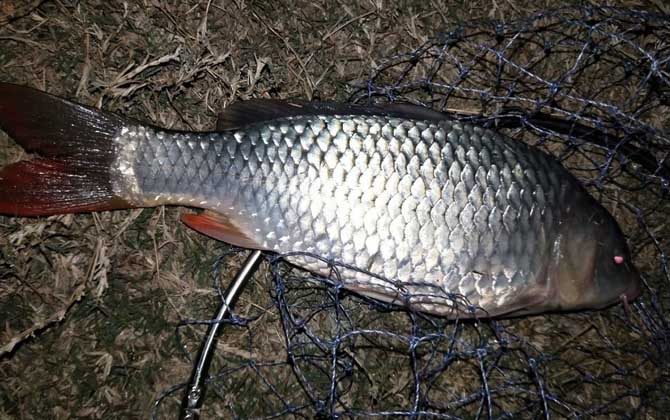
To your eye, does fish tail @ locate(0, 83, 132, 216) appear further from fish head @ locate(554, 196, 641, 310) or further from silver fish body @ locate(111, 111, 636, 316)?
fish head @ locate(554, 196, 641, 310)

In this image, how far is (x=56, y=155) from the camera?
93.2 inches

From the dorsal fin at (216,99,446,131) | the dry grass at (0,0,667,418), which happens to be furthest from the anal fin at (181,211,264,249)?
the dorsal fin at (216,99,446,131)

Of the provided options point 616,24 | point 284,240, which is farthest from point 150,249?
point 616,24

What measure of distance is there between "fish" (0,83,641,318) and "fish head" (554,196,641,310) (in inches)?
3.7

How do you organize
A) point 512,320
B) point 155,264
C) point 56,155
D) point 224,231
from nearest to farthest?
point 56,155, point 224,231, point 155,264, point 512,320

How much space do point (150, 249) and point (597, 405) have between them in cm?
222

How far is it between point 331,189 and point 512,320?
116 cm

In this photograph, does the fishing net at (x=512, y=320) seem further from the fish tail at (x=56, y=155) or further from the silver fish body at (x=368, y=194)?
the fish tail at (x=56, y=155)

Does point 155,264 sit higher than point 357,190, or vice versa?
point 357,190

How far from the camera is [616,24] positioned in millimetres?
3037

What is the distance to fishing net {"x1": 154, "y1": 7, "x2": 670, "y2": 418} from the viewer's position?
2.70 meters

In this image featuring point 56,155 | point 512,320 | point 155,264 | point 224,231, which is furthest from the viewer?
point 512,320

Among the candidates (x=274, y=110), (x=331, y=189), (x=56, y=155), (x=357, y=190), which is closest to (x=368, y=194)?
(x=357, y=190)

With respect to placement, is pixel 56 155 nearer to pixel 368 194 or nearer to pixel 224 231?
pixel 224 231
